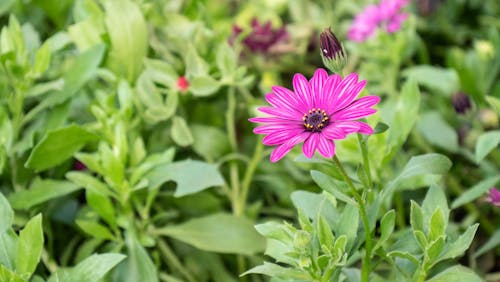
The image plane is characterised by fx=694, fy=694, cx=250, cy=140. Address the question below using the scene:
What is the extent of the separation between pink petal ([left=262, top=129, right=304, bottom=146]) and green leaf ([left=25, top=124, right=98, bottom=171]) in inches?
13.5

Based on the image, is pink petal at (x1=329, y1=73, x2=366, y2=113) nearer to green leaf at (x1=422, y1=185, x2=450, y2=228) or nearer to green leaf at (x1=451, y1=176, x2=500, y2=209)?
green leaf at (x1=422, y1=185, x2=450, y2=228)

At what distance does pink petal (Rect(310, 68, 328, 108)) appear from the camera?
654mm

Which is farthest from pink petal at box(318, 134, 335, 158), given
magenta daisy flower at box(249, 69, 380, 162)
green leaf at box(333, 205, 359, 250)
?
green leaf at box(333, 205, 359, 250)

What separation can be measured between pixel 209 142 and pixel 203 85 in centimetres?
10

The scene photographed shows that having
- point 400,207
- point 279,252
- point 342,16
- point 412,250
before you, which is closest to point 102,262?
point 279,252

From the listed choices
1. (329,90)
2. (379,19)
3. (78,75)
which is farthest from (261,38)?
(329,90)

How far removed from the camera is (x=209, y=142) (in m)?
1.04

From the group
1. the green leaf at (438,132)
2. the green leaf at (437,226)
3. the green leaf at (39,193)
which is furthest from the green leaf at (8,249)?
the green leaf at (438,132)

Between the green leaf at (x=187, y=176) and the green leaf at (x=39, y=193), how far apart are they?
105 mm

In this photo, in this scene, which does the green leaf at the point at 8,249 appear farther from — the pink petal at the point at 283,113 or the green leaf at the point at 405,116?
the green leaf at the point at 405,116

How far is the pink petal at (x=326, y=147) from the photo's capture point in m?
0.59

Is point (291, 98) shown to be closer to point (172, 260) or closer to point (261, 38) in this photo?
point (172, 260)

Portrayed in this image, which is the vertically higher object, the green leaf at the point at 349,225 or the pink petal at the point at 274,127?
the pink petal at the point at 274,127

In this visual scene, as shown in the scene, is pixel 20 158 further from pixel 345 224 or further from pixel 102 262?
pixel 345 224
